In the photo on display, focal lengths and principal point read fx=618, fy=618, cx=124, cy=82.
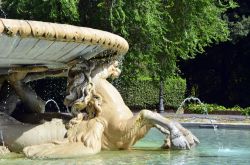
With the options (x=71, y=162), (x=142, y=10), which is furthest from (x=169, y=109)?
(x=71, y=162)

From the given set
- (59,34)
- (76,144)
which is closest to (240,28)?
(76,144)

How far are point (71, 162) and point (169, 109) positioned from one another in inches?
856

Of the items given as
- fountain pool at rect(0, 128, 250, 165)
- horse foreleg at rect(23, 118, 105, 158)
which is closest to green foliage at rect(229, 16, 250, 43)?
fountain pool at rect(0, 128, 250, 165)

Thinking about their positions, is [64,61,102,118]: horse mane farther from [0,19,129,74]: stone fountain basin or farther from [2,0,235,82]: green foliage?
[2,0,235,82]: green foliage

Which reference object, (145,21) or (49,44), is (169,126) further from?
(145,21)

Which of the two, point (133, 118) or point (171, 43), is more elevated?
point (171, 43)

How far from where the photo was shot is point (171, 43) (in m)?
22.8

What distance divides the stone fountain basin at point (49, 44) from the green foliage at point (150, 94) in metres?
18.3

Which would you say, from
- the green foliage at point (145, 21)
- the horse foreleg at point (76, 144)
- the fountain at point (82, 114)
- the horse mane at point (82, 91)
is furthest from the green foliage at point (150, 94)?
the horse foreleg at point (76, 144)

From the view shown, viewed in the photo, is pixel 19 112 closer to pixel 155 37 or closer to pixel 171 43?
pixel 155 37

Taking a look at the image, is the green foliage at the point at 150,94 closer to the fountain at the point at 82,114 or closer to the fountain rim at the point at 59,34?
the fountain at the point at 82,114

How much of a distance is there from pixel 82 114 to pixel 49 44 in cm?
132

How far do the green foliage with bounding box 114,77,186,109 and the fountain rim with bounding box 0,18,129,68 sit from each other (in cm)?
1862

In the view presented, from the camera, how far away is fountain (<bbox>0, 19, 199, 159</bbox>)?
23.7 ft
